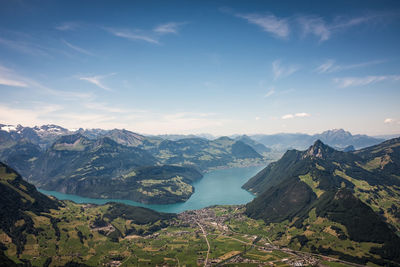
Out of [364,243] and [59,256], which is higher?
[364,243]

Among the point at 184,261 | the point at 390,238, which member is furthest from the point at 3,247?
the point at 390,238

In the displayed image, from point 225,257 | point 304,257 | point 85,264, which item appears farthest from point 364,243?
point 85,264

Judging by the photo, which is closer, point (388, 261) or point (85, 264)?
point (388, 261)

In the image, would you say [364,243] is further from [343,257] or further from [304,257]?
[304,257]

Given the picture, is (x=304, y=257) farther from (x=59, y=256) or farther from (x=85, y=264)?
(x=59, y=256)


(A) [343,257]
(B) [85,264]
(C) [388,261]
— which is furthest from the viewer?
(B) [85,264]

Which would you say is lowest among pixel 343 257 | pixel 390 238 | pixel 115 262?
pixel 115 262

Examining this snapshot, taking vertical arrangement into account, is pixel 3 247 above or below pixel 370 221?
below

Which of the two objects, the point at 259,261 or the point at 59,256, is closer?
the point at 259,261

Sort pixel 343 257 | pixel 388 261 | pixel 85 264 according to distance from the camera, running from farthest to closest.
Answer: pixel 85 264 → pixel 343 257 → pixel 388 261
